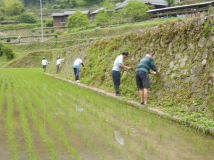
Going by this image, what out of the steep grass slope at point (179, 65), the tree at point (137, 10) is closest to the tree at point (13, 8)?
the tree at point (137, 10)

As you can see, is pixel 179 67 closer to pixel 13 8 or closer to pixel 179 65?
pixel 179 65

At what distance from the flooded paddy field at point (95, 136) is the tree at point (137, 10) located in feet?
140

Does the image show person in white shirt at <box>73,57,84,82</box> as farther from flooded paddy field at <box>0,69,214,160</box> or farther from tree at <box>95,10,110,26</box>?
tree at <box>95,10,110,26</box>

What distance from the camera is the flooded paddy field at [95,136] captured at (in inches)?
150

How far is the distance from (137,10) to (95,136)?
45471 millimetres

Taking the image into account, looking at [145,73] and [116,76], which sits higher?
[145,73]

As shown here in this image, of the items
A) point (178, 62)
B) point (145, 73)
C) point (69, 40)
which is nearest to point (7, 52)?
point (69, 40)

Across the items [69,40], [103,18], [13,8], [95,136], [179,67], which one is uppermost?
[13,8]

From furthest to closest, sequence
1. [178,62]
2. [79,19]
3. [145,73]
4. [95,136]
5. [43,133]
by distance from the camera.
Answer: [79,19], [178,62], [145,73], [43,133], [95,136]

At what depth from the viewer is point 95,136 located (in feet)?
15.5

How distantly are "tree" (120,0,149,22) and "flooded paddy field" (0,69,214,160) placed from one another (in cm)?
4260

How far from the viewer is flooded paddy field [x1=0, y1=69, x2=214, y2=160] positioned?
3.81 meters

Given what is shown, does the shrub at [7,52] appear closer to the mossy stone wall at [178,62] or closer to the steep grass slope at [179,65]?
the mossy stone wall at [178,62]

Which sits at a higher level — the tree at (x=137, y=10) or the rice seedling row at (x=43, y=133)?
the tree at (x=137, y=10)
